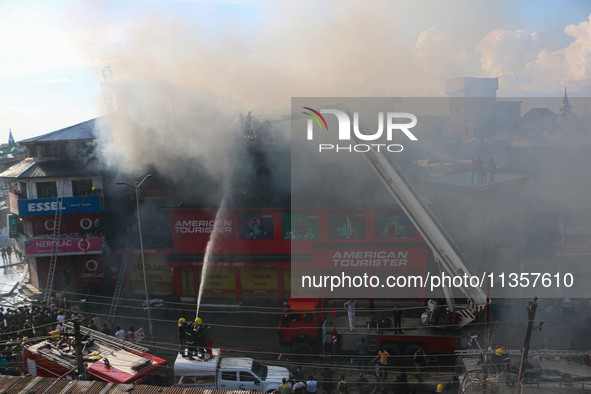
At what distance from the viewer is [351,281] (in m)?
19.4

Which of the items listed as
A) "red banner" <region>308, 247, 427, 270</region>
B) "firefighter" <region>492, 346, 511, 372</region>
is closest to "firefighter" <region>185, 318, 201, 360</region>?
"firefighter" <region>492, 346, 511, 372</region>

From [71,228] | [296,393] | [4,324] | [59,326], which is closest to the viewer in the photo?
[296,393]

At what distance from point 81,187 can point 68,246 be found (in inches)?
120

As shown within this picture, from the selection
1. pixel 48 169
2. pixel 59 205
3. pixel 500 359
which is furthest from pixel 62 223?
pixel 500 359

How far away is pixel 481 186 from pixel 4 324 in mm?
20542

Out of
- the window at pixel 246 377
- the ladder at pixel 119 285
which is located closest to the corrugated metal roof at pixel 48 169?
the ladder at pixel 119 285

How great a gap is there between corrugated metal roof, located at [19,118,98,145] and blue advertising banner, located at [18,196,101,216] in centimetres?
344

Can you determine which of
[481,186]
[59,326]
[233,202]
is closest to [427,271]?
[481,186]

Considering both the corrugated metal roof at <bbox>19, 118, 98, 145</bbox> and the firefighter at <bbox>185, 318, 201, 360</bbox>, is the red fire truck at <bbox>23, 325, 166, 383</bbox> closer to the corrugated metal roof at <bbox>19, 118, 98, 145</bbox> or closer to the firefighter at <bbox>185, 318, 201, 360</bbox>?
the firefighter at <bbox>185, 318, 201, 360</bbox>

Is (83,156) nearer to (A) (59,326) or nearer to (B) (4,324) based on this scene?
(B) (4,324)

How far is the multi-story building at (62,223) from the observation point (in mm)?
22016

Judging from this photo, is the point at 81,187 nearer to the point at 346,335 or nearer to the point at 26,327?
the point at 26,327

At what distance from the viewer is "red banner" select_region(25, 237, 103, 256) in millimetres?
21875

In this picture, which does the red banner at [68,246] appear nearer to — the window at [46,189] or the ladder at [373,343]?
the window at [46,189]
